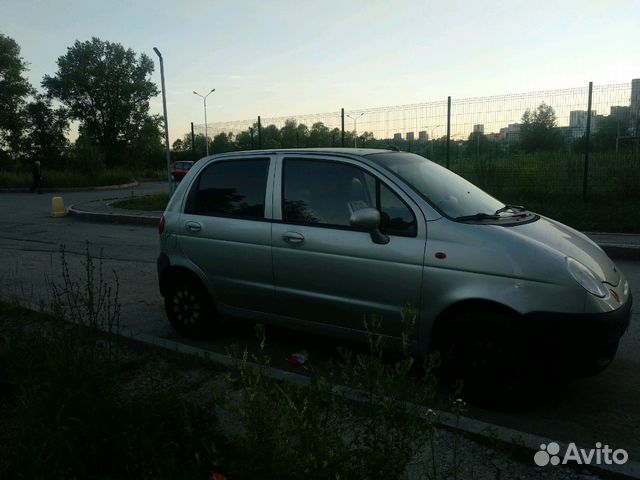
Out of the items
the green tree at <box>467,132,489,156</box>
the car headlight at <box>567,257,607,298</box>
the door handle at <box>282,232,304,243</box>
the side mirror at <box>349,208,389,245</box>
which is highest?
the green tree at <box>467,132,489,156</box>

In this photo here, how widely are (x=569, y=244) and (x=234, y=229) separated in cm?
265

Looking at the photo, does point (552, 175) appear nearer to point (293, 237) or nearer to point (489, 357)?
point (293, 237)

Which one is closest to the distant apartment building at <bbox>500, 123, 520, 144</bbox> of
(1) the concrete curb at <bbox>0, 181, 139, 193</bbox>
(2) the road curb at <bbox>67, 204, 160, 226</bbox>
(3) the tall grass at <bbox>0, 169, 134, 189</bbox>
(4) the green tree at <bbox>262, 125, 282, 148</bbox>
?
(4) the green tree at <bbox>262, 125, 282, 148</bbox>

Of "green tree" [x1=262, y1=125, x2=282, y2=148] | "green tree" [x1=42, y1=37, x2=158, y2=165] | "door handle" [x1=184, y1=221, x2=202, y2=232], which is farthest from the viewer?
A: "green tree" [x1=42, y1=37, x2=158, y2=165]

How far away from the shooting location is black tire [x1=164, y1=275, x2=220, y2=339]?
4.96 m

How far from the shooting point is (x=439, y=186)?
4.18m

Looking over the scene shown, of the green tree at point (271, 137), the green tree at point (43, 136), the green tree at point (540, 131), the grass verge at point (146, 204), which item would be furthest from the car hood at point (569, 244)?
the green tree at point (43, 136)

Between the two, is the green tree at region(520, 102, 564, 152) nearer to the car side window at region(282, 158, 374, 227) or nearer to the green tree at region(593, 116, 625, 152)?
the green tree at region(593, 116, 625, 152)

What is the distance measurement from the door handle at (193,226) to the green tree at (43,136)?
52.4m

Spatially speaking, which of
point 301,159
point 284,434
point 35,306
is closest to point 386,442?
point 284,434

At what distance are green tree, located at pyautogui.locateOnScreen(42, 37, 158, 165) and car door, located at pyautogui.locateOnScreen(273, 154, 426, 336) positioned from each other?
198ft

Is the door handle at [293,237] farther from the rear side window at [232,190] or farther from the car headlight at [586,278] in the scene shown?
the car headlight at [586,278]

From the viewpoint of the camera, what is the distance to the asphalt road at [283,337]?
10.9ft

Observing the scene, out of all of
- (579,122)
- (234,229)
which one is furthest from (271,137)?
(234,229)
